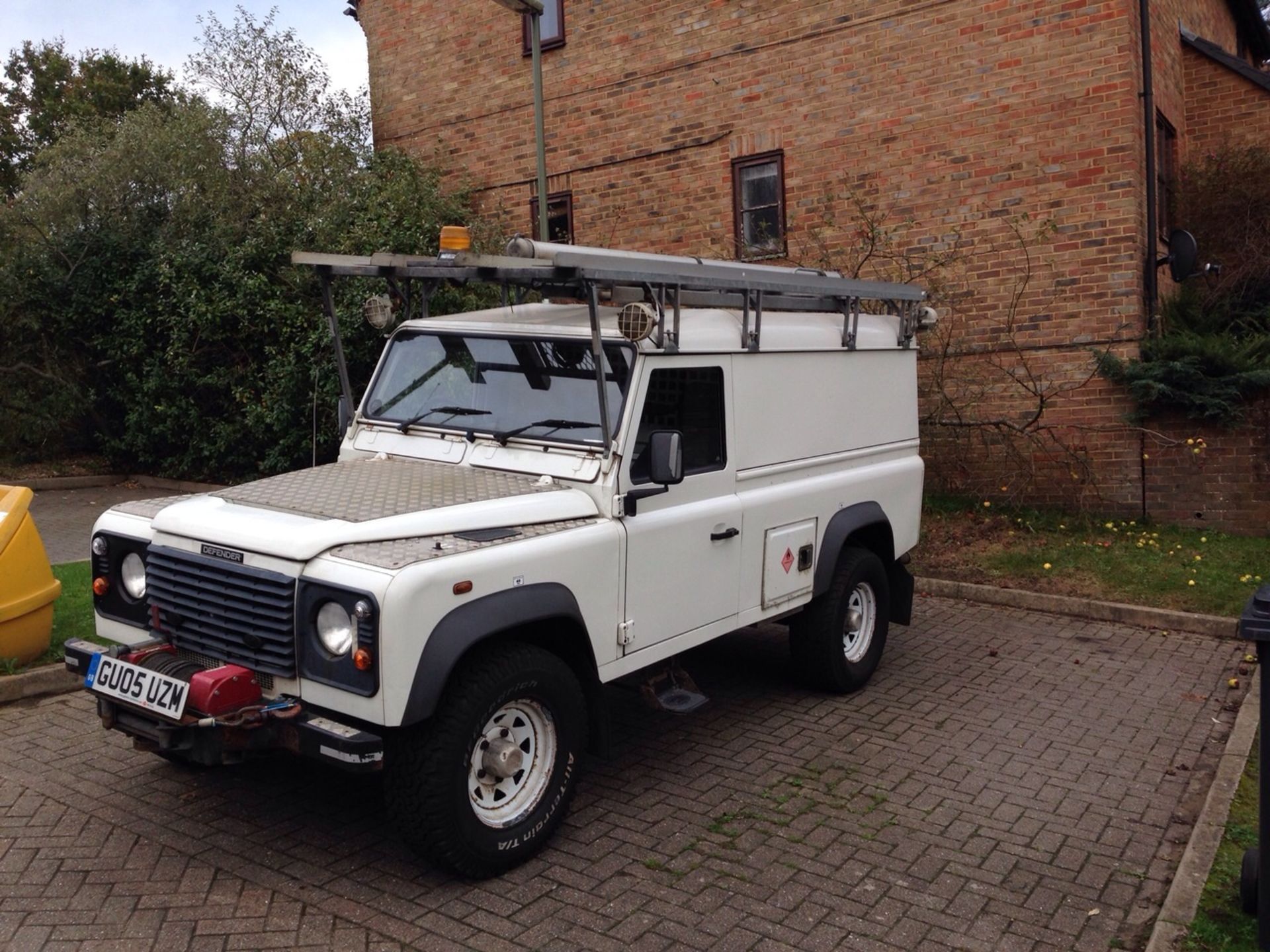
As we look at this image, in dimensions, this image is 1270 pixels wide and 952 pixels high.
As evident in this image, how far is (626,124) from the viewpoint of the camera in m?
Result: 13.3

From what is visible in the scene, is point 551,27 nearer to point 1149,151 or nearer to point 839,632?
point 1149,151

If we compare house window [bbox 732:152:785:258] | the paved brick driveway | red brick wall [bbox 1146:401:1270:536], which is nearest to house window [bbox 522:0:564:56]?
house window [bbox 732:152:785:258]

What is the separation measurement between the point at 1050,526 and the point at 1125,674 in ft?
11.0

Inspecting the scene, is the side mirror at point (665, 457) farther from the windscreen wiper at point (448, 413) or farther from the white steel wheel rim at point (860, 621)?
the white steel wheel rim at point (860, 621)

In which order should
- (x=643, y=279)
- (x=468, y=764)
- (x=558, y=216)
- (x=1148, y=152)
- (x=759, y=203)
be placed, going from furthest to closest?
(x=558, y=216) < (x=759, y=203) < (x=1148, y=152) < (x=643, y=279) < (x=468, y=764)

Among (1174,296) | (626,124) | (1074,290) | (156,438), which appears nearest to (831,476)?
(1074,290)

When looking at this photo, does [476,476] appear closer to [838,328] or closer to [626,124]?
[838,328]

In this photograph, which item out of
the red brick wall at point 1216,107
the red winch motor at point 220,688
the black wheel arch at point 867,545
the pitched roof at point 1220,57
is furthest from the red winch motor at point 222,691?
the pitched roof at point 1220,57

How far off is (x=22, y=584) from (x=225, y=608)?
8.11ft

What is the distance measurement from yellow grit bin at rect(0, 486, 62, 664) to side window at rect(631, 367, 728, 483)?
3402 mm

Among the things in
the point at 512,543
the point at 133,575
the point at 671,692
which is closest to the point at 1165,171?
the point at 671,692

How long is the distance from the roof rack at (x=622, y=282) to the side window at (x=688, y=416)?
0.56 ft

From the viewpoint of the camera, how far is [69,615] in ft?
22.9

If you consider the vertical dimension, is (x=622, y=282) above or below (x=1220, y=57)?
below
